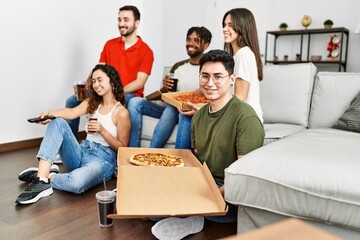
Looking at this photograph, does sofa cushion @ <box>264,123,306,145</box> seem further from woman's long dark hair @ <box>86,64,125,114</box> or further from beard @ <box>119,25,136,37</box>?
beard @ <box>119,25,136,37</box>

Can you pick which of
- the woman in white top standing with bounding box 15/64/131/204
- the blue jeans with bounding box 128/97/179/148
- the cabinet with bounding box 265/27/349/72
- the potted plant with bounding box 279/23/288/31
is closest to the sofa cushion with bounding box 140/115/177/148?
the blue jeans with bounding box 128/97/179/148

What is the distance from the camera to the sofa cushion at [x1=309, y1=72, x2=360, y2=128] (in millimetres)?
2461

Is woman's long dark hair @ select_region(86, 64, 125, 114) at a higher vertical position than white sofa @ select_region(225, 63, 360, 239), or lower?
higher

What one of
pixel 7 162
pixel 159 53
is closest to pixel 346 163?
pixel 7 162

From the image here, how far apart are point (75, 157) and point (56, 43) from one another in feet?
6.19

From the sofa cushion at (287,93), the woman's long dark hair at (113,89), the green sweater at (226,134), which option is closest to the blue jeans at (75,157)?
the woman's long dark hair at (113,89)

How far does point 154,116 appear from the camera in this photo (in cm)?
282

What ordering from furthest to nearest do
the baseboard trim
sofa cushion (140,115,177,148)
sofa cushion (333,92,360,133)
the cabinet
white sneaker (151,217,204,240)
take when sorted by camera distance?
the cabinet, the baseboard trim, sofa cushion (140,115,177,148), sofa cushion (333,92,360,133), white sneaker (151,217,204,240)

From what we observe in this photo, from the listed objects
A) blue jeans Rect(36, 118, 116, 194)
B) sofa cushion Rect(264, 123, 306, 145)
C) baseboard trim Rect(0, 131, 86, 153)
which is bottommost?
baseboard trim Rect(0, 131, 86, 153)

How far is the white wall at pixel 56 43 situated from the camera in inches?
131

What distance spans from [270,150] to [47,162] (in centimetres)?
135

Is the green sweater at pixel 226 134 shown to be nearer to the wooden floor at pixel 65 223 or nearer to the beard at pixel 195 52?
the wooden floor at pixel 65 223

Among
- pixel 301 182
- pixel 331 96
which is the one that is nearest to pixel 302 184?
pixel 301 182

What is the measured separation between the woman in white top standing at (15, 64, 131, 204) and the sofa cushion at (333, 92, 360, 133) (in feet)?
4.81
